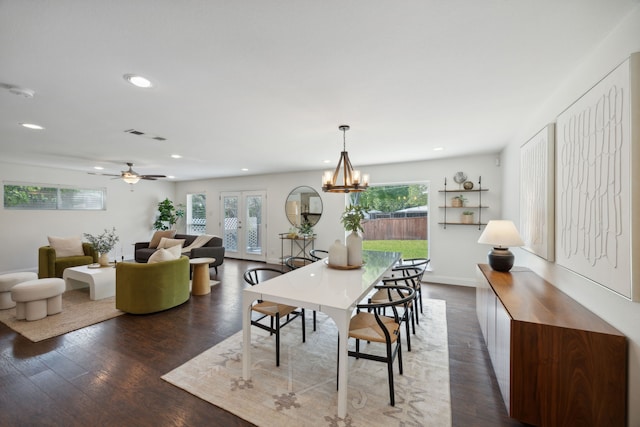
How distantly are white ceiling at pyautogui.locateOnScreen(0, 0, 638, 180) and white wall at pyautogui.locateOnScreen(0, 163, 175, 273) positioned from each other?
338 cm

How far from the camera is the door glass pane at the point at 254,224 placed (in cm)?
746

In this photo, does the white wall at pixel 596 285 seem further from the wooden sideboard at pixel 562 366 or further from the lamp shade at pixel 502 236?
the lamp shade at pixel 502 236

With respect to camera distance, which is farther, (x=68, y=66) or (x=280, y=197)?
(x=280, y=197)

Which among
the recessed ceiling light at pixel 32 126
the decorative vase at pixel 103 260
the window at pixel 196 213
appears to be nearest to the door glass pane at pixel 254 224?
the window at pixel 196 213

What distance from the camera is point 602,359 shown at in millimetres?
1401

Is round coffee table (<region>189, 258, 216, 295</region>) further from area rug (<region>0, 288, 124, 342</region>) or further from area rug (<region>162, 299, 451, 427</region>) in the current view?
area rug (<region>162, 299, 451, 427</region>)

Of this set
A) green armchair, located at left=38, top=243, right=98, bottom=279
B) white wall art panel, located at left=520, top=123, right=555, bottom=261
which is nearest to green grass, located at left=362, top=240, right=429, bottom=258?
white wall art panel, located at left=520, top=123, right=555, bottom=261

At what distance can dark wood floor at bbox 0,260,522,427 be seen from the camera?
1772 mm

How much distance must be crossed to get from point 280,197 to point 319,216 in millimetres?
1311

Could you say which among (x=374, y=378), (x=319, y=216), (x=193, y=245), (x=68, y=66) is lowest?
(x=374, y=378)

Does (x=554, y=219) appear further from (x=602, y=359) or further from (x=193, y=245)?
(x=193, y=245)

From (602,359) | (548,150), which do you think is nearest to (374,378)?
(602,359)

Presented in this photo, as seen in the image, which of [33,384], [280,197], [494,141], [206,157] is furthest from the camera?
[280,197]

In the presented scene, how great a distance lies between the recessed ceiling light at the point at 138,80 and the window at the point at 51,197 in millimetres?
6271
